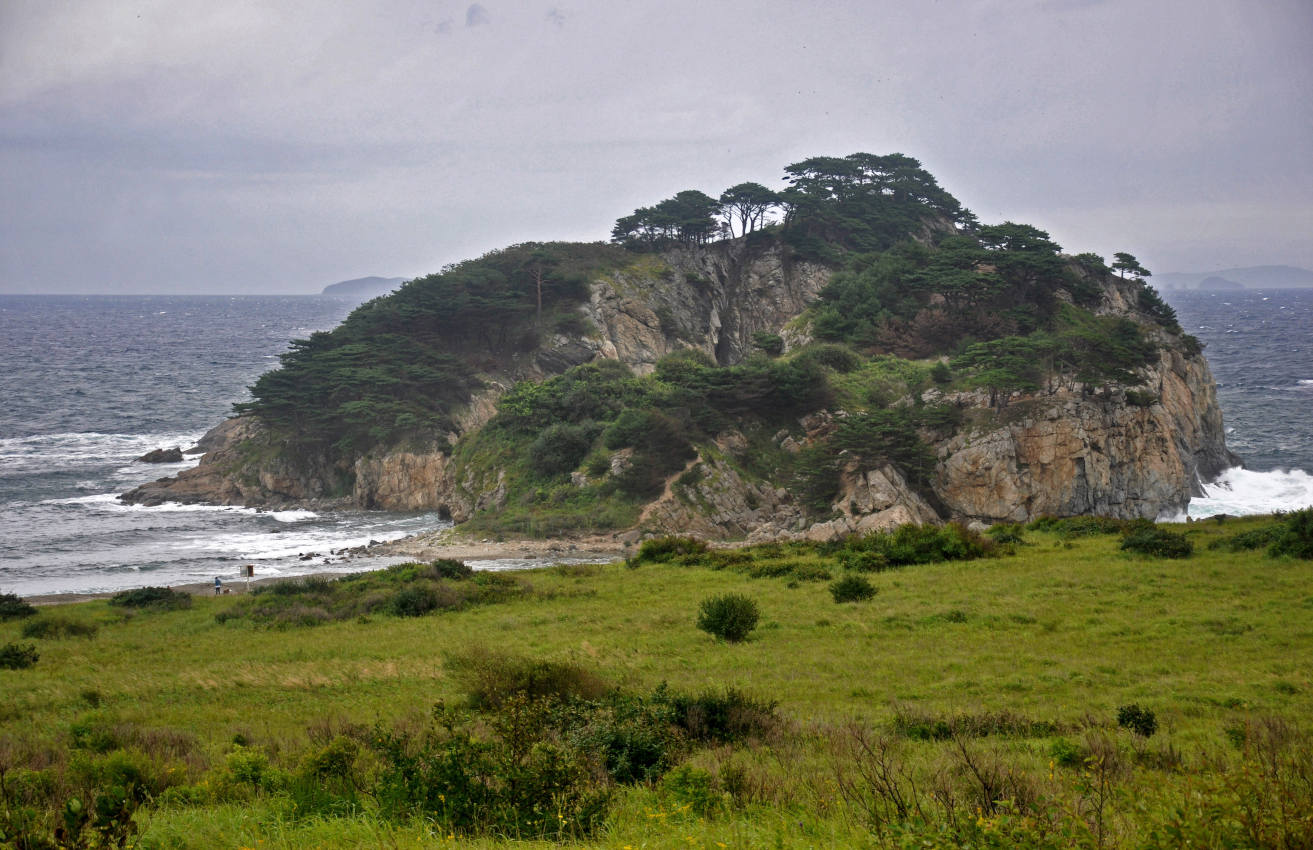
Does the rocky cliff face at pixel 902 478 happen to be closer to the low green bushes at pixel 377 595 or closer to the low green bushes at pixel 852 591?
the low green bushes at pixel 377 595

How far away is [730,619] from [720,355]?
190ft

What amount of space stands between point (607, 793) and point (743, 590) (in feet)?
55.5

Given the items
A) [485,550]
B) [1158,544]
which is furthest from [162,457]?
[1158,544]

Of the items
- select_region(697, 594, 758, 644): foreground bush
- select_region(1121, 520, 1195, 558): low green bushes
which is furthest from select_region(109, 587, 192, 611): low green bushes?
select_region(1121, 520, 1195, 558): low green bushes

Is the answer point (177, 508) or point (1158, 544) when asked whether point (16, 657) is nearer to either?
point (1158, 544)

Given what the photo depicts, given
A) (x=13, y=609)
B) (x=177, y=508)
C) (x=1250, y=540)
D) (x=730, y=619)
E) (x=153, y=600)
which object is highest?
(x=1250, y=540)

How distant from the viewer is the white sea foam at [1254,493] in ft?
153

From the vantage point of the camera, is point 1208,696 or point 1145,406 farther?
point 1145,406

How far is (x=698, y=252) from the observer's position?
75.9 meters

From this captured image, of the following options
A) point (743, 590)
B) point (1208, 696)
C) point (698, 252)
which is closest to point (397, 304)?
point (698, 252)

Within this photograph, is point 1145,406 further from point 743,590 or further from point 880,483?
point 743,590

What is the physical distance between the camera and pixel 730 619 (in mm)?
18109

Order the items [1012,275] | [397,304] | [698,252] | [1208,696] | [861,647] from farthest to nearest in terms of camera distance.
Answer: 1. [698,252]
2. [397,304]
3. [1012,275]
4. [861,647]
5. [1208,696]

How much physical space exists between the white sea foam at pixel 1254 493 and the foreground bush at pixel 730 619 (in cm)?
3747
